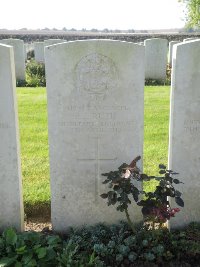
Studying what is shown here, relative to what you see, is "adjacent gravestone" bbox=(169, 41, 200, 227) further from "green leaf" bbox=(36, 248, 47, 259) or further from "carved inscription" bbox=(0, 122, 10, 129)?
"carved inscription" bbox=(0, 122, 10, 129)

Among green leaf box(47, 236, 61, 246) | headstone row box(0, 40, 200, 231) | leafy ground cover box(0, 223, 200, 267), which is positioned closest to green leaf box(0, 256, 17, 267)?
leafy ground cover box(0, 223, 200, 267)

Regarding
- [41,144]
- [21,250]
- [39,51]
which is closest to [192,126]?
[21,250]

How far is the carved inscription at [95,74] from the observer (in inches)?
134

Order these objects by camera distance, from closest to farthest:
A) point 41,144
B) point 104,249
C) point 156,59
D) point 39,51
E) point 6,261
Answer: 1. point 6,261
2. point 104,249
3. point 41,144
4. point 156,59
5. point 39,51

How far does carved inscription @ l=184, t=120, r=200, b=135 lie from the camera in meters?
3.54

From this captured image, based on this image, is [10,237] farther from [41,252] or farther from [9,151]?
[9,151]

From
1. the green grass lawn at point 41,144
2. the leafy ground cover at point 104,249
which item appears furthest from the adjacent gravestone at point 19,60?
the leafy ground cover at point 104,249

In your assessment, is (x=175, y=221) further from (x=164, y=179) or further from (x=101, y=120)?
(x=101, y=120)

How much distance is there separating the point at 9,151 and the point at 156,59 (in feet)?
39.5

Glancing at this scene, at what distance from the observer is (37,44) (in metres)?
18.1

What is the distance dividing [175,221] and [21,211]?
5.13 feet

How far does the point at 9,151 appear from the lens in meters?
3.58

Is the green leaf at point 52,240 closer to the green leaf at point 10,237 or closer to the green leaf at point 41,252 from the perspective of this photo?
the green leaf at point 41,252

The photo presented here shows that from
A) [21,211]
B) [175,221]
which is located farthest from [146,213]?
[21,211]
